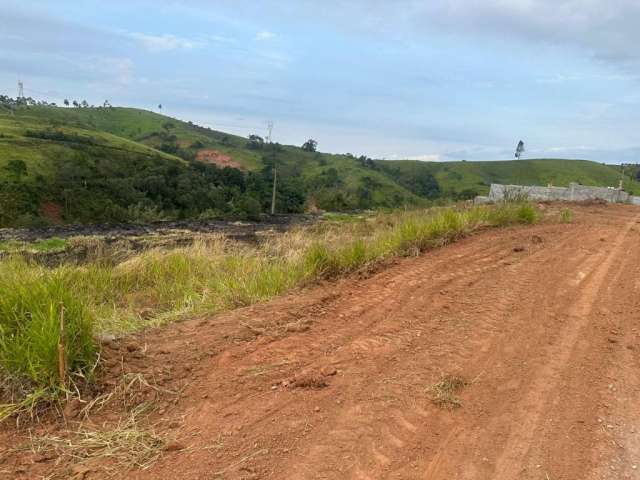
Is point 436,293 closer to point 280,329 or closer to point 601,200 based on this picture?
point 280,329

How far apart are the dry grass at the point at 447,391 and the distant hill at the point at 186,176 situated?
648 inches

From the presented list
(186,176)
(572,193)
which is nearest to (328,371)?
(572,193)

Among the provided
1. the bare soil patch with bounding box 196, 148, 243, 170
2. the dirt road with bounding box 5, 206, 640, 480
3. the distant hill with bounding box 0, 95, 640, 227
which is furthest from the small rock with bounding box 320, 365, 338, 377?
the bare soil patch with bounding box 196, 148, 243, 170

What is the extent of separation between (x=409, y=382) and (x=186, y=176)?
5696 cm

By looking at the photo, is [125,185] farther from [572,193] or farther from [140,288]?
[140,288]

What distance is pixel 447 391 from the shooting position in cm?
341

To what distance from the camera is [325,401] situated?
130 inches

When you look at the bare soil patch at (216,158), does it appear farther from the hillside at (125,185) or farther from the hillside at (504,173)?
the hillside at (504,173)

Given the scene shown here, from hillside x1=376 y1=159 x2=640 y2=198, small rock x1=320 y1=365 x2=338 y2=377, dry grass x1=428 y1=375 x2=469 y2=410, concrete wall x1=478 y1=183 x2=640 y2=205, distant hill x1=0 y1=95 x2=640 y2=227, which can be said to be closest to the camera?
dry grass x1=428 y1=375 x2=469 y2=410

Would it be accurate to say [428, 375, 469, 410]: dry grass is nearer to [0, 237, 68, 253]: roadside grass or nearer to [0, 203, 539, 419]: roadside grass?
[0, 203, 539, 419]: roadside grass

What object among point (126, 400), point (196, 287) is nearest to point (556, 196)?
point (196, 287)

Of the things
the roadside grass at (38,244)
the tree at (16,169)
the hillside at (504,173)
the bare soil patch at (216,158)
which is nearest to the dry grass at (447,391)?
the roadside grass at (38,244)

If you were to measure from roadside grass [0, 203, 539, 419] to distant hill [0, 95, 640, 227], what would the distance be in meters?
11.4

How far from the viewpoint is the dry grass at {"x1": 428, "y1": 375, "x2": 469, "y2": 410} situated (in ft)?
10.7
